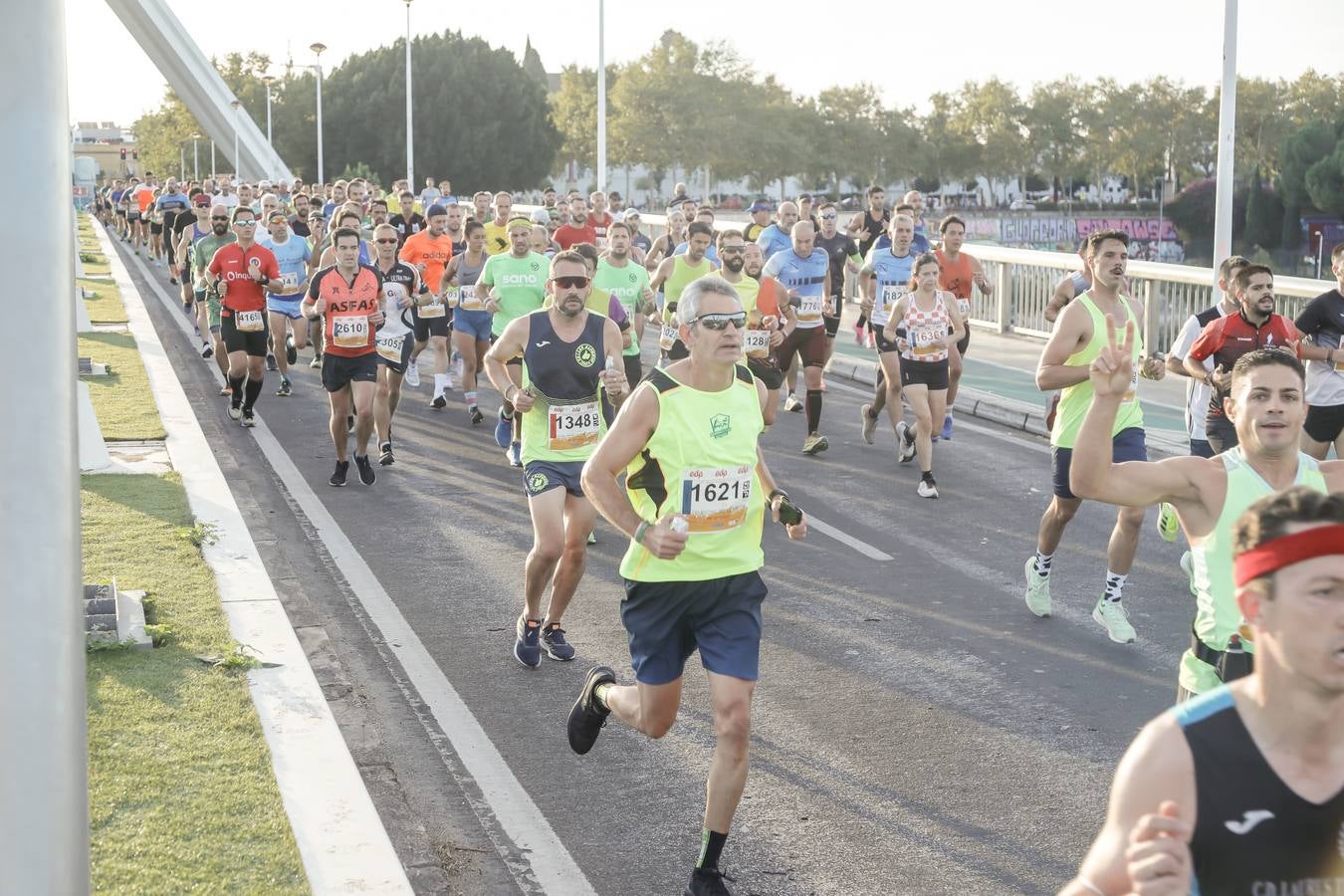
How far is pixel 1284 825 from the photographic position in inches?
114

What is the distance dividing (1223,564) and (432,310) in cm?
1434

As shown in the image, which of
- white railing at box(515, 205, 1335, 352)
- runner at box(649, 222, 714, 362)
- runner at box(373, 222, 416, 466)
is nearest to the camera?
runner at box(373, 222, 416, 466)

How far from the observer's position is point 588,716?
Result: 670 cm

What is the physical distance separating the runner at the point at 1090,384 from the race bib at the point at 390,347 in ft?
21.9

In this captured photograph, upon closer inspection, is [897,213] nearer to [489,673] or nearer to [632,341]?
[632,341]

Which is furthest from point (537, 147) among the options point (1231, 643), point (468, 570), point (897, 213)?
point (1231, 643)

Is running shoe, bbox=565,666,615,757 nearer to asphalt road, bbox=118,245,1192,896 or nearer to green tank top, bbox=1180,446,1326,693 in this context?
asphalt road, bbox=118,245,1192,896

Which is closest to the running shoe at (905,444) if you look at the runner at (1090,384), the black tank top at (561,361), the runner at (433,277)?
the runner at (1090,384)

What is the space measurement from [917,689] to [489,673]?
1989 millimetres

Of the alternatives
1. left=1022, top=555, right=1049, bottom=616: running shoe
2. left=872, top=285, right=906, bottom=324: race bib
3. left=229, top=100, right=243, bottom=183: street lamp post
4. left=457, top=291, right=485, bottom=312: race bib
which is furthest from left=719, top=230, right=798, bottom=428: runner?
left=229, top=100, right=243, bottom=183: street lamp post

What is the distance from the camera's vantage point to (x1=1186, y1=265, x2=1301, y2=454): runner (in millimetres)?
9898

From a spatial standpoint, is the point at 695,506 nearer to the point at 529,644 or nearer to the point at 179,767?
the point at 179,767

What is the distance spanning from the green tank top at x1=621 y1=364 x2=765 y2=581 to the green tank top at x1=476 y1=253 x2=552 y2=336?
325 inches

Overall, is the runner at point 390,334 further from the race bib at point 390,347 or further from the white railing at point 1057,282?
the white railing at point 1057,282
